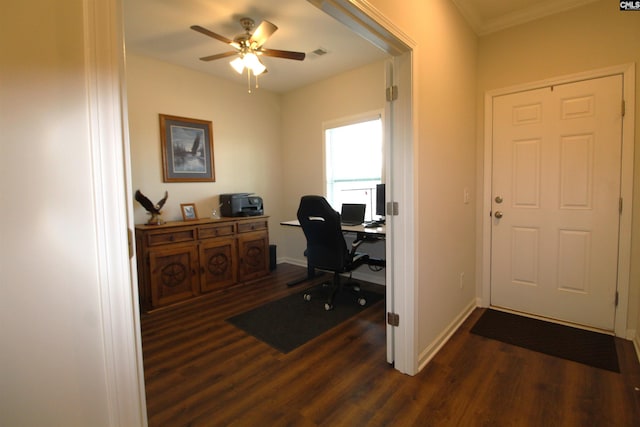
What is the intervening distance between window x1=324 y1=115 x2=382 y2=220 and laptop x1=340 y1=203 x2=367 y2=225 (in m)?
0.25

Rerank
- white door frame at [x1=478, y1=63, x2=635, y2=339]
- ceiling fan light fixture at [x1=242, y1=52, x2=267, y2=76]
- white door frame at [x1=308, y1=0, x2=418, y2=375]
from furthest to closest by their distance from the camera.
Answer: ceiling fan light fixture at [x1=242, y1=52, x2=267, y2=76] < white door frame at [x1=478, y1=63, x2=635, y2=339] < white door frame at [x1=308, y1=0, x2=418, y2=375]

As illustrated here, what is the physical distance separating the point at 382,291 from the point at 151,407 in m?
2.50

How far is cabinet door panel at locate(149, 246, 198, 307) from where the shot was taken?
123 inches

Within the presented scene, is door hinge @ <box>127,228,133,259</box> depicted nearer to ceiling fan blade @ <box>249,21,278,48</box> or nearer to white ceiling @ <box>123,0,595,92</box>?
ceiling fan blade @ <box>249,21,278,48</box>

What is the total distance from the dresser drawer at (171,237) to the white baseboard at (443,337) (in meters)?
2.62

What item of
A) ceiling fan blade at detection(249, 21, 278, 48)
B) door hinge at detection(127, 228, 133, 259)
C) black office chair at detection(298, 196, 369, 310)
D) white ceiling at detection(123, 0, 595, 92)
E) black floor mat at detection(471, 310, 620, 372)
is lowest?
black floor mat at detection(471, 310, 620, 372)

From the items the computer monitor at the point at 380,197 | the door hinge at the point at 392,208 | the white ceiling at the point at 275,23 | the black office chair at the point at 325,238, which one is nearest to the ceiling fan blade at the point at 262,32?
the white ceiling at the point at 275,23

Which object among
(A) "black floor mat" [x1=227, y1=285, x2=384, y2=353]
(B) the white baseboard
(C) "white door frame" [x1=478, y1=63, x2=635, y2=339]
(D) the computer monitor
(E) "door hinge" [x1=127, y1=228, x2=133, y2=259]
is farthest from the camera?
(D) the computer monitor

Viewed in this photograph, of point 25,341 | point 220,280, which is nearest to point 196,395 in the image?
point 25,341

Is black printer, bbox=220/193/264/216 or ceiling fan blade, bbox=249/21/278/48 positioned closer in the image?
ceiling fan blade, bbox=249/21/278/48

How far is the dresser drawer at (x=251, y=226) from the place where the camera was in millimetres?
3936

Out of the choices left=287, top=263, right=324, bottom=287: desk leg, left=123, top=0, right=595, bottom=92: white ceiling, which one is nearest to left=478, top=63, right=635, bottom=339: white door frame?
left=123, top=0, right=595, bottom=92: white ceiling

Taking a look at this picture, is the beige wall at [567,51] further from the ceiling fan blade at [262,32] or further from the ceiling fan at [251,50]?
the ceiling fan blade at [262,32]

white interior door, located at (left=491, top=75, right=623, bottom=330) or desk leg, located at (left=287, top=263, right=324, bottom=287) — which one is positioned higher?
white interior door, located at (left=491, top=75, right=623, bottom=330)
